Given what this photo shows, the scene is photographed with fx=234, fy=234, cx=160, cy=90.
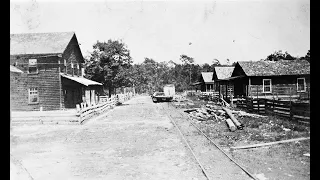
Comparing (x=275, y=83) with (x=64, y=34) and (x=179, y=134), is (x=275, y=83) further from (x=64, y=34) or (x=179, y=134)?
(x=64, y=34)

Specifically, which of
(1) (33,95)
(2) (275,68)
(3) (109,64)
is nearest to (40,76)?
(1) (33,95)

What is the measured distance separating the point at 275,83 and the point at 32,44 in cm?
2423

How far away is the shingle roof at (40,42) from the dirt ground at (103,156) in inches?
480

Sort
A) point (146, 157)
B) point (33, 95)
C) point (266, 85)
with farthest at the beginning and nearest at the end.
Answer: point (266, 85)
point (33, 95)
point (146, 157)

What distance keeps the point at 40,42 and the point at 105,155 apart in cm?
1900

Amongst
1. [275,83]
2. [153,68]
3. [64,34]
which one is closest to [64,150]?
[64,34]

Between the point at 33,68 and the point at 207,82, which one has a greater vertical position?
the point at 33,68

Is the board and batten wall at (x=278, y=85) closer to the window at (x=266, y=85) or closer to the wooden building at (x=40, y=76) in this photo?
the window at (x=266, y=85)

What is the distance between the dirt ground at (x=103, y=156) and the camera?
5.63 m

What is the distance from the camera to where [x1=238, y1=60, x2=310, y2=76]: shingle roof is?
24.1m

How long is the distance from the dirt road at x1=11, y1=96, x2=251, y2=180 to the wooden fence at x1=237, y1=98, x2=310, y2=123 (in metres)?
6.11

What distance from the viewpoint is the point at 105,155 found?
24.0 ft

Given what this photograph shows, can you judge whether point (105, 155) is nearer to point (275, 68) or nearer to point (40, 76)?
point (40, 76)
